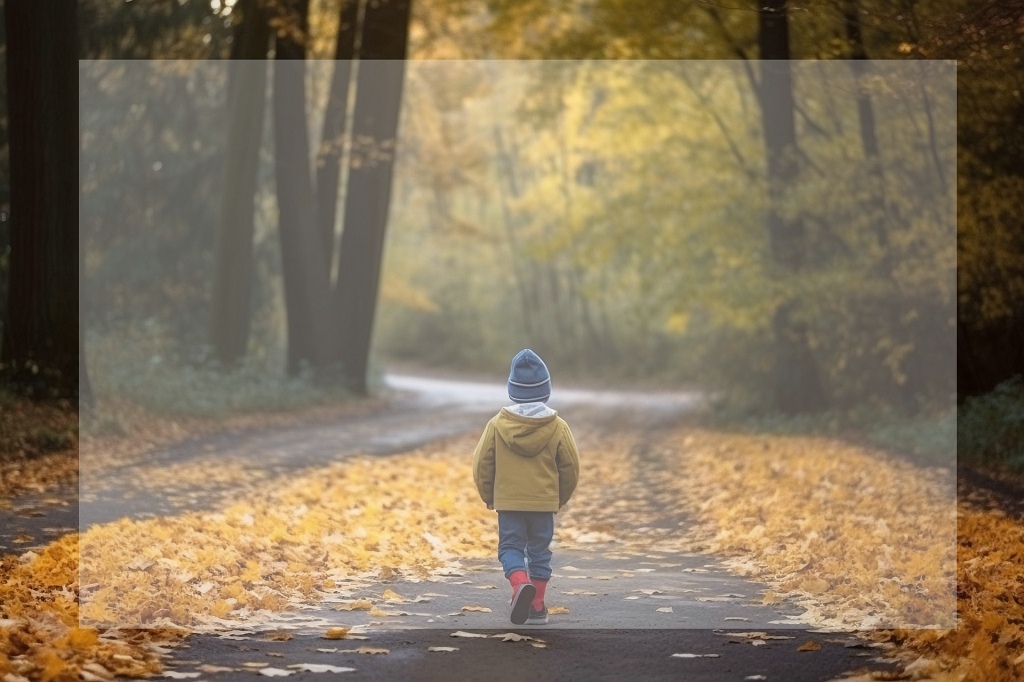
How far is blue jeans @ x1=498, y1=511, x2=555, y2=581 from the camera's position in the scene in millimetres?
7289

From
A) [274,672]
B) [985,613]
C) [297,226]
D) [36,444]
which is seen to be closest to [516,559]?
[274,672]

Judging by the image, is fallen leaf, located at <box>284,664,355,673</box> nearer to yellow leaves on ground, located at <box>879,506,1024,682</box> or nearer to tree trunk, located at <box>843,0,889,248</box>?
yellow leaves on ground, located at <box>879,506,1024,682</box>

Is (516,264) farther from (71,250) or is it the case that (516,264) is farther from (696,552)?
(696,552)

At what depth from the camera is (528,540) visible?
24.2 feet

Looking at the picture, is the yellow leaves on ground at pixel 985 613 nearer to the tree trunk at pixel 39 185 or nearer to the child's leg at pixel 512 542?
the child's leg at pixel 512 542

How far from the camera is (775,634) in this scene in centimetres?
683

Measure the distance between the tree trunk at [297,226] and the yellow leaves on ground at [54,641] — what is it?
17.8 m

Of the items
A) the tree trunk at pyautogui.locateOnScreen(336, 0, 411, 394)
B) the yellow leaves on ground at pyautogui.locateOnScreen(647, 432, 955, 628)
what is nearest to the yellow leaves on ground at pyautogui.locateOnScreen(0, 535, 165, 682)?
the yellow leaves on ground at pyautogui.locateOnScreen(647, 432, 955, 628)

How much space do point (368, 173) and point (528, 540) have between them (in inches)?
782

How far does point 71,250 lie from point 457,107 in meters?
20.5

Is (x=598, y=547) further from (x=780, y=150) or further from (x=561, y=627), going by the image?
(x=780, y=150)

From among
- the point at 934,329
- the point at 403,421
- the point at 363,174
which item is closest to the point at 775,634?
the point at 934,329

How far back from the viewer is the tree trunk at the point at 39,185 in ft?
48.5

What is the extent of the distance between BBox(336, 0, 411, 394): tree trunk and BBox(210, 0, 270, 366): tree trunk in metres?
2.09
